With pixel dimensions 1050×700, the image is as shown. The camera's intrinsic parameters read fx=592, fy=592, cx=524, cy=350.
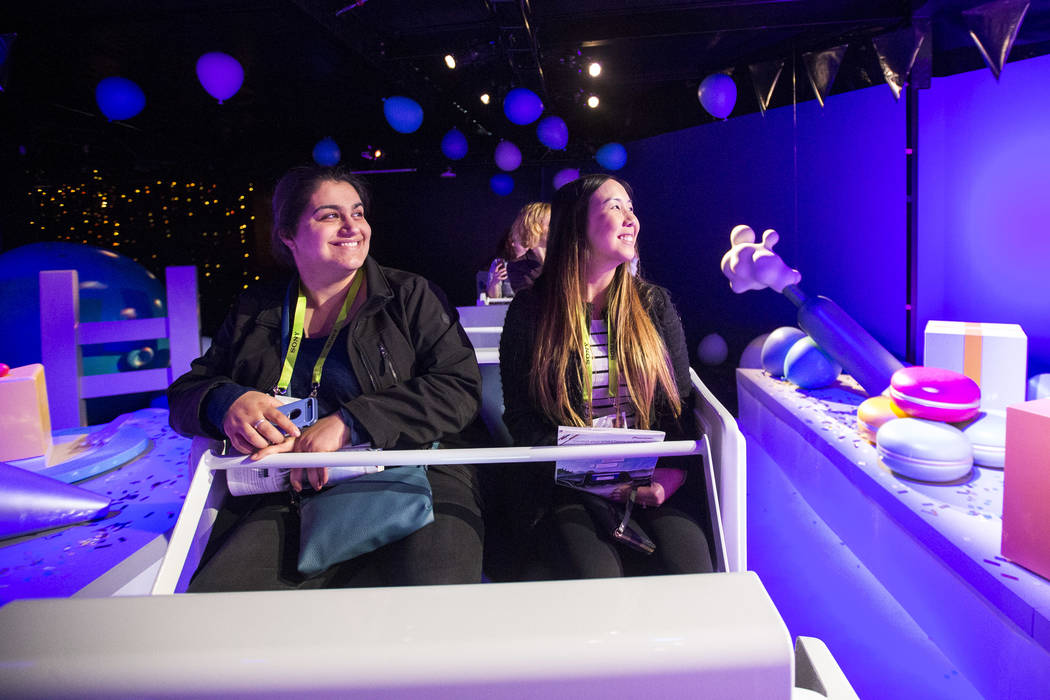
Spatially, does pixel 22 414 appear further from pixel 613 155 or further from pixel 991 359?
pixel 613 155

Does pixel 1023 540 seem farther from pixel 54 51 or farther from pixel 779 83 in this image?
pixel 54 51

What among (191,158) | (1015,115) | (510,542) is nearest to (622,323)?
(510,542)

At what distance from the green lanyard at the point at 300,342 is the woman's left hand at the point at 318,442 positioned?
13cm

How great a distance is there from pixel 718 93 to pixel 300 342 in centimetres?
410

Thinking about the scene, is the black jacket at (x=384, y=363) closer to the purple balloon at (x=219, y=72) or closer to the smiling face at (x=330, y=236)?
the smiling face at (x=330, y=236)

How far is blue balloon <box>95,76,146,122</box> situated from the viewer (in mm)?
4133

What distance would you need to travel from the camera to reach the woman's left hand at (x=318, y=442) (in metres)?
1.37

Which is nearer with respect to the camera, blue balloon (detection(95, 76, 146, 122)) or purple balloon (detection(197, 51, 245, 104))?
purple balloon (detection(197, 51, 245, 104))

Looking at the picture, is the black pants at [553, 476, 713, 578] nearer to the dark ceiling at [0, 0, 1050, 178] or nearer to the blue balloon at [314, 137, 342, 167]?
the dark ceiling at [0, 0, 1050, 178]

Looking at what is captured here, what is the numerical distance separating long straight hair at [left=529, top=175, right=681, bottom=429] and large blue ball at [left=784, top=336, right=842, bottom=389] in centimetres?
183

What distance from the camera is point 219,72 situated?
404 cm

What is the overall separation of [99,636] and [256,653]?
12 centimetres

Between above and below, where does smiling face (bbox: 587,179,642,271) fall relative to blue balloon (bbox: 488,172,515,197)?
below

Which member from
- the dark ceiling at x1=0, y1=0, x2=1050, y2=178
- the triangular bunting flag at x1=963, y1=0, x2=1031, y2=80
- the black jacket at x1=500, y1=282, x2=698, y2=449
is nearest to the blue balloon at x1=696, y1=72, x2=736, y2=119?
the dark ceiling at x1=0, y1=0, x2=1050, y2=178
